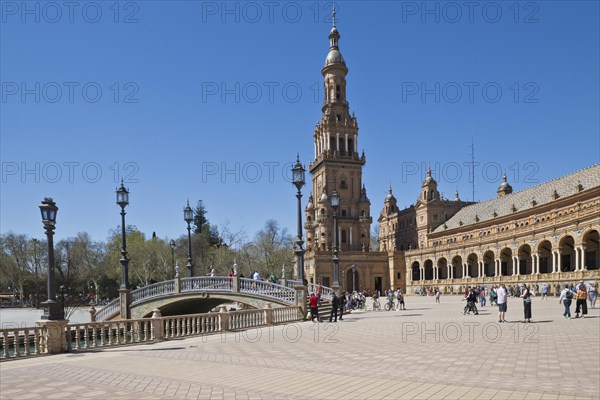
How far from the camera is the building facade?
5853cm

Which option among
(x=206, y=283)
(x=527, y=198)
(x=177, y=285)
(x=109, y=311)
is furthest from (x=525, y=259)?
(x=109, y=311)

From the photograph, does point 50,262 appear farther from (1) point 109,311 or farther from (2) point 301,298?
(1) point 109,311

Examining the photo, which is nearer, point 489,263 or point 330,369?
point 330,369

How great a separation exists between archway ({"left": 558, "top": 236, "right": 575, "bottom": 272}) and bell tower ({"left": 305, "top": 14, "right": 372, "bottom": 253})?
1370 inches

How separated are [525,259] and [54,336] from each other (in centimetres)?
6098

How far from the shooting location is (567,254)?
5425 cm

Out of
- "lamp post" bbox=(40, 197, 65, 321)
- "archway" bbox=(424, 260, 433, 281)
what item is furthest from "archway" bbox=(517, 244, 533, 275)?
"lamp post" bbox=(40, 197, 65, 321)

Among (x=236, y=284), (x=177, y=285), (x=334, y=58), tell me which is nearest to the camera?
(x=236, y=284)

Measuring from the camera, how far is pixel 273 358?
471 inches

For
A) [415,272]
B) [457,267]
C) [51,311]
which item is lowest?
[415,272]

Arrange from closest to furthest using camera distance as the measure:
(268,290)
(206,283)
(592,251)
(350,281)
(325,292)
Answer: (268,290) < (206,283) < (325,292) < (592,251) < (350,281)

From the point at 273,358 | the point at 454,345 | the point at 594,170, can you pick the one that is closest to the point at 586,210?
the point at 594,170

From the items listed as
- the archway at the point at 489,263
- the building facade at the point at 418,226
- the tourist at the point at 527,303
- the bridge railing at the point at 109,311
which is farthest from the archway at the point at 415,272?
the tourist at the point at 527,303

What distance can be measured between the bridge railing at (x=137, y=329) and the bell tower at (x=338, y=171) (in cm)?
6130
